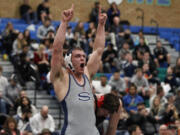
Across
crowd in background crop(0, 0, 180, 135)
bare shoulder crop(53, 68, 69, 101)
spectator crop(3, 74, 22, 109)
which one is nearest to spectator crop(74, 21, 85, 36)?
crowd in background crop(0, 0, 180, 135)

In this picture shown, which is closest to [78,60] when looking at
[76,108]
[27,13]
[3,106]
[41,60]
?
[76,108]

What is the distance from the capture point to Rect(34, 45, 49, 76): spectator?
14.8 meters

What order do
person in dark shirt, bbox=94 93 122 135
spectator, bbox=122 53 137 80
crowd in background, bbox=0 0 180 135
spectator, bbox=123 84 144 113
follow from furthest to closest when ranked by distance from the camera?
spectator, bbox=122 53 137 80
spectator, bbox=123 84 144 113
crowd in background, bbox=0 0 180 135
person in dark shirt, bbox=94 93 122 135

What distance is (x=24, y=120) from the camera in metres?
13.1

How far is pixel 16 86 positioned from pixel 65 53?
270 inches

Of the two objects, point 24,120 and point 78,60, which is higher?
point 78,60

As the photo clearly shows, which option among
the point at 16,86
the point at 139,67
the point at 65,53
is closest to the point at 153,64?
the point at 139,67

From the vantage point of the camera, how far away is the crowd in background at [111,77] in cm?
1313

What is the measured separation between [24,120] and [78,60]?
657 cm

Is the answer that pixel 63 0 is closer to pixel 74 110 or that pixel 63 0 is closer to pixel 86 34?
pixel 74 110

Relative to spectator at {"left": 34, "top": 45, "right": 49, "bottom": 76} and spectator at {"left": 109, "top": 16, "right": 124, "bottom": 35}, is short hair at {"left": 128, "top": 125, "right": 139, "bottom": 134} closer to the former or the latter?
spectator at {"left": 34, "top": 45, "right": 49, "bottom": 76}

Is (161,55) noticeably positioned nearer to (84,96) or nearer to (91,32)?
(91,32)

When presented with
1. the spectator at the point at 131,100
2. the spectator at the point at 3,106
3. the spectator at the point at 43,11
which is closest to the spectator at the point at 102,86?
the spectator at the point at 131,100

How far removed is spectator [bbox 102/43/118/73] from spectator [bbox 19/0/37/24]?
10.9 ft
